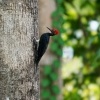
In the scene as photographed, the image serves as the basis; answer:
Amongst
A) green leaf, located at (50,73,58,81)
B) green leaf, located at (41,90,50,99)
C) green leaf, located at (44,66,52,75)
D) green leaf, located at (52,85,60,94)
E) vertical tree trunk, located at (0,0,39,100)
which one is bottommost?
green leaf, located at (41,90,50,99)

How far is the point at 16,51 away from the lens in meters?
2.76

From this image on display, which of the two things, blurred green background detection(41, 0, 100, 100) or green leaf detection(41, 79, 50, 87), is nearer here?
green leaf detection(41, 79, 50, 87)

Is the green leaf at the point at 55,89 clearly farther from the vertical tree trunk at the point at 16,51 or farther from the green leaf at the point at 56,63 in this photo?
the vertical tree trunk at the point at 16,51

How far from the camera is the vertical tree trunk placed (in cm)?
273

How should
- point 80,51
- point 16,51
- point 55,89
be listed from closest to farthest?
point 16,51 → point 55,89 → point 80,51

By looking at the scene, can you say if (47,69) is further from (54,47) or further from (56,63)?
(54,47)

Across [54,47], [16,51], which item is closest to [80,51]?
[54,47]

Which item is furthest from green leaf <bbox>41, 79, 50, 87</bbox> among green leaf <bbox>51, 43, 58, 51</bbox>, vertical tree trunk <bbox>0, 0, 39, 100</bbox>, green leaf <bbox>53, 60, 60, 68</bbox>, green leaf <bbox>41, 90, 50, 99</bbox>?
vertical tree trunk <bbox>0, 0, 39, 100</bbox>

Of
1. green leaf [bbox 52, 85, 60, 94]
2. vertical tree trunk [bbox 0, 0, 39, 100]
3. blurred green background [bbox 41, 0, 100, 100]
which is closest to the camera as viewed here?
vertical tree trunk [bbox 0, 0, 39, 100]

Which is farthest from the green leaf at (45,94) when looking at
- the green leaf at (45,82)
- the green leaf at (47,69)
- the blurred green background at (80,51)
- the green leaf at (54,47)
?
the blurred green background at (80,51)

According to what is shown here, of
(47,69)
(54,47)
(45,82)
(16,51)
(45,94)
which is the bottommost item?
(45,94)

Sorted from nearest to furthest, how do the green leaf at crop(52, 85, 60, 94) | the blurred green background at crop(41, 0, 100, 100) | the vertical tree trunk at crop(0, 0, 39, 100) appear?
the vertical tree trunk at crop(0, 0, 39, 100) < the green leaf at crop(52, 85, 60, 94) < the blurred green background at crop(41, 0, 100, 100)

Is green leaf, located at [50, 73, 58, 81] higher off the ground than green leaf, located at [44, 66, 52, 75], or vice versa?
green leaf, located at [44, 66, 52, 75]

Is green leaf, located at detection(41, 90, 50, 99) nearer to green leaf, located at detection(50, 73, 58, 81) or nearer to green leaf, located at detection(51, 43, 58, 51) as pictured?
green leaf, located at detection(50, 73, 58, 81)
